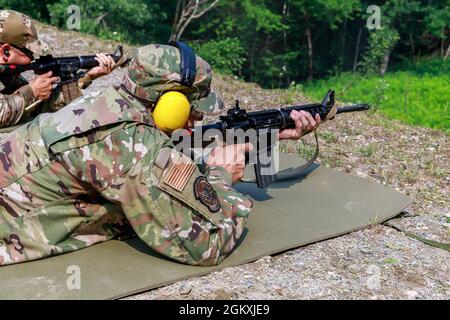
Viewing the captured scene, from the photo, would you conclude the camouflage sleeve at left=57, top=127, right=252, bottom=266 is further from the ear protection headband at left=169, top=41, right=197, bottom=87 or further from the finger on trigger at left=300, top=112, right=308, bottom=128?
the finger on trigger at left=300, top=112, right=308, bottom=128

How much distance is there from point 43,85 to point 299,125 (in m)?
2.24

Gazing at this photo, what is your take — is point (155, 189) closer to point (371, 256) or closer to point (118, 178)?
point (118, 178)

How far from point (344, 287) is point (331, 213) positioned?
42.1 inches

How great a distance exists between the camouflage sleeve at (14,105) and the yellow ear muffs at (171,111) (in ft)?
6.90

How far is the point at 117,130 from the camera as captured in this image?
3195mm

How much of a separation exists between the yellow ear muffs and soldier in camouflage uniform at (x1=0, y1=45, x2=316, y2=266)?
0.05 metres

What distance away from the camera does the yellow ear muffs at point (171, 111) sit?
3.24m

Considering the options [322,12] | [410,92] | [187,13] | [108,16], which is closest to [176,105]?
[410,92]

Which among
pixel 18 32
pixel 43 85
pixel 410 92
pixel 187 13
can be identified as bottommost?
pixel 410 92

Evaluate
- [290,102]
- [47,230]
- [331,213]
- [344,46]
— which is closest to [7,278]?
[47,230]

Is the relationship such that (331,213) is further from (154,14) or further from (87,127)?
(154,14)

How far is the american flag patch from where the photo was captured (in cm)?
319

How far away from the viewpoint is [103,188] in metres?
3.23

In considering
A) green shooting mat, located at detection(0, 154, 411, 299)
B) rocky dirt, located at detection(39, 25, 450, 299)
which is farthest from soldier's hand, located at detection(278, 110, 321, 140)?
rocky dirt, located at detection(39, 25, 450, 299)
